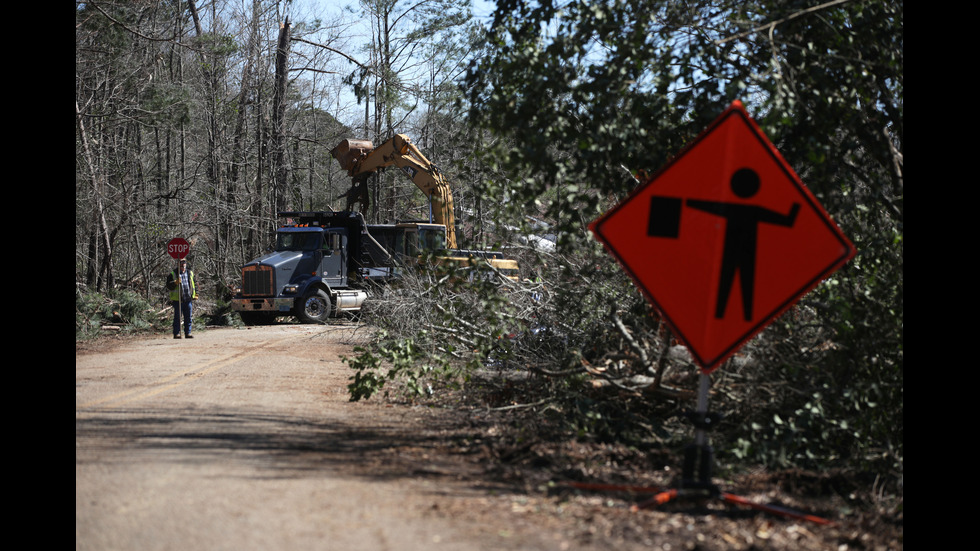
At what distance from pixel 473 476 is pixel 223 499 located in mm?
1811

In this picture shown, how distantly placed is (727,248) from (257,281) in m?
20.3

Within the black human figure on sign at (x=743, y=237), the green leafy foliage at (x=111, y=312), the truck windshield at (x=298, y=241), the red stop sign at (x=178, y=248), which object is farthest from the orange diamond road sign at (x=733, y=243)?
the truck windshield at (x=298, y=241)

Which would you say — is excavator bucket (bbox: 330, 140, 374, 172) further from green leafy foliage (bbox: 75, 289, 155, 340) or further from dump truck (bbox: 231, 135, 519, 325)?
green leafy foliage (bbox: 75, 289, 155, 340)

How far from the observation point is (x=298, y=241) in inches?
946

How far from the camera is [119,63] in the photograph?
2414cm

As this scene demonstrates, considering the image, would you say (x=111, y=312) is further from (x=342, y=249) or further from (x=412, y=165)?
(x=412, y=165)

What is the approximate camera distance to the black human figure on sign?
493cm

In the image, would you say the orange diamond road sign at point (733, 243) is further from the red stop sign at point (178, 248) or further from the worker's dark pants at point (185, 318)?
the red stop sign at point (178, 248)

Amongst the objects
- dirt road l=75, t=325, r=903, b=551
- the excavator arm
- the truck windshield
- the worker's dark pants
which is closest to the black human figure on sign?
dirt road l=75, t=325, r=903, b=551

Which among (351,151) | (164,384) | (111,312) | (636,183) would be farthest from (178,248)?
(636,183)

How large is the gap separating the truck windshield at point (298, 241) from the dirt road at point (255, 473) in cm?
1297
